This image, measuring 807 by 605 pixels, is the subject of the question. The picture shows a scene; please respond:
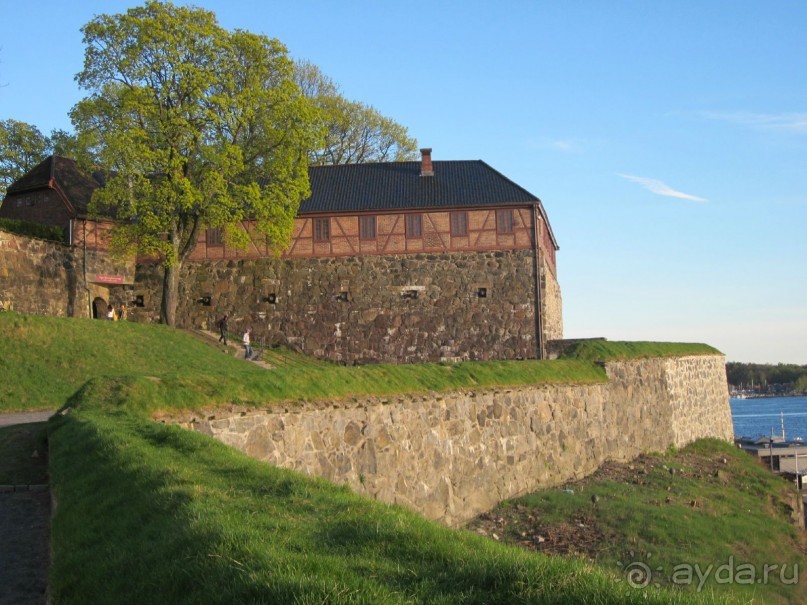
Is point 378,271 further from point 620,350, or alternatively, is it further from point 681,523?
point 681,523

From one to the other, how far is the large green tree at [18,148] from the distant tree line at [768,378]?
485 ft

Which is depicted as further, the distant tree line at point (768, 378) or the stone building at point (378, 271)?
Result: the distant tree line at point (768, 378)

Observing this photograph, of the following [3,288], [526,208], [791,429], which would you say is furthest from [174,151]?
[791,429]

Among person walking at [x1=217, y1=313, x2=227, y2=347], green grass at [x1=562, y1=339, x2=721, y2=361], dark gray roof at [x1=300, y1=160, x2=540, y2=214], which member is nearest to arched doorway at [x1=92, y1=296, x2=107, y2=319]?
person walking at [x1=217, y1=313, x2=227, y2=347]

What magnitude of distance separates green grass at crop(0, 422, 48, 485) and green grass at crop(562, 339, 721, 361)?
525 inches

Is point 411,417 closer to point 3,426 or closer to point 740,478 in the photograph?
point 3,426

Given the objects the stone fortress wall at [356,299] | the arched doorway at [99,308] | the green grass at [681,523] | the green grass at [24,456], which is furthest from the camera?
the arched doorway at [99,308]

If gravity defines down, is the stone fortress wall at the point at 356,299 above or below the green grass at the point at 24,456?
above

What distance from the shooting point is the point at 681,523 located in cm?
1470

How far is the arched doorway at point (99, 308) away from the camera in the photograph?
121 ft

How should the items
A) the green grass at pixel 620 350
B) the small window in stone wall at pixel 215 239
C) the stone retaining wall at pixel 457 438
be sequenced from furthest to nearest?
→ the small window in stone wall at pixel 215 239, the green grass at pixel 620 350, the stone retaining wall at pixel 457 438

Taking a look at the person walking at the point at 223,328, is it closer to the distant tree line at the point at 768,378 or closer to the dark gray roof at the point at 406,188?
the dark gray roof at the point at 406,188

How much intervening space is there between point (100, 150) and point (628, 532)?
89.9ft

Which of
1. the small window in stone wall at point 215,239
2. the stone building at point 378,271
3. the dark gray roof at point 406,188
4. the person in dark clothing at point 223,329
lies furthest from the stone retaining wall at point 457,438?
the small window in stone wall at point 215,239
